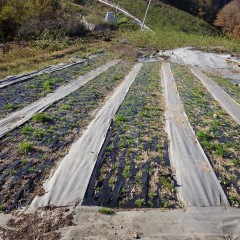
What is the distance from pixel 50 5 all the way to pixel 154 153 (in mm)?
28817

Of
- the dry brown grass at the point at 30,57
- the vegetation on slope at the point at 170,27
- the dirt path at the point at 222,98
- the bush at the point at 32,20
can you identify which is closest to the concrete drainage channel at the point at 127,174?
the dirt path at the point at 222,98

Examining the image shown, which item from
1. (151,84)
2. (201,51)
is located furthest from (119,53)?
(151,84)

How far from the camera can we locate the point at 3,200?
6023mm

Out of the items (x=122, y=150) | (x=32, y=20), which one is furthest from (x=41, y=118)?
(x=32, y=20)

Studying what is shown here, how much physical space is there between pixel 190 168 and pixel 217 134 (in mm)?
2732

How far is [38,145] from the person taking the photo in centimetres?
818

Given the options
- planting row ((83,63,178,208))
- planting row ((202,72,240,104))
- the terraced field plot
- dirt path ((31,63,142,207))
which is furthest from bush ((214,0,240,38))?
dirt path ((31,63,142,207))

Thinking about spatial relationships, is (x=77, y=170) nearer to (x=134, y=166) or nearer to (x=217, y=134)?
(x=134, y=166)

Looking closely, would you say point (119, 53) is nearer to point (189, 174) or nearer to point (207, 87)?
point (207, 87)

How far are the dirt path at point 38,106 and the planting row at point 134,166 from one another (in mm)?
2622

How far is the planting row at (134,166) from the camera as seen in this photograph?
639 centimetres

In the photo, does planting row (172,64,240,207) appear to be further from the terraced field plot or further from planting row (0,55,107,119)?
planting row (0,55,107,119)

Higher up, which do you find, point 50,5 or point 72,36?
point 50,5

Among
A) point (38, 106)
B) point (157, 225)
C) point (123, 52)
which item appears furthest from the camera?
point (123, 52)
